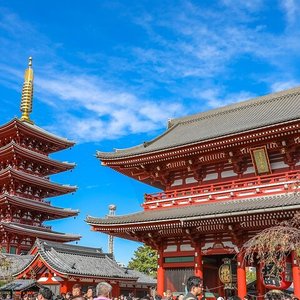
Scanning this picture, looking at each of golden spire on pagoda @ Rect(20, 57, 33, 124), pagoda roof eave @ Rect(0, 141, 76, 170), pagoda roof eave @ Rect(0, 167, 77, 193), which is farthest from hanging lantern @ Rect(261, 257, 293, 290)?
golden spire on pagoda @ Rect(20, 57, 33, 124)

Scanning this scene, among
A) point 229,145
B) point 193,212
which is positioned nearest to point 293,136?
point 229,145

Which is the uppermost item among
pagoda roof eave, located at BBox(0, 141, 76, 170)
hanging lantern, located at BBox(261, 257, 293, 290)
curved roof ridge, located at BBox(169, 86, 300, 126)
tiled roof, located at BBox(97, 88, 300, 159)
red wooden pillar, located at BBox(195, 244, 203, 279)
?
pagoda roof eave, located at BBox(0, 141, 76, 170)

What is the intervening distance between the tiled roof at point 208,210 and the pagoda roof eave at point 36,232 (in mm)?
17283

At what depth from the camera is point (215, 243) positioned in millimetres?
21188

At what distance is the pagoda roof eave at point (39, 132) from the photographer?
A: 4219cm

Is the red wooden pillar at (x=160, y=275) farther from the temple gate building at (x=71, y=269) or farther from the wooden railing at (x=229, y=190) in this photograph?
the temple gate building at (x=71, y=269)

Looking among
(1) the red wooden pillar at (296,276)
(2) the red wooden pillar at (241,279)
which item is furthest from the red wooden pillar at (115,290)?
(1) the red wooden pillar at (296,276)

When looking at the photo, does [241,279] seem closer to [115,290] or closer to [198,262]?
[198,262]

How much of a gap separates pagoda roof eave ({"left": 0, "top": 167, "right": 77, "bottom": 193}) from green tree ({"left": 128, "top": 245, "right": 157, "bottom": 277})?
14797 millimetres

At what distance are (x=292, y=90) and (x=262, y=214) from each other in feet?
36.1

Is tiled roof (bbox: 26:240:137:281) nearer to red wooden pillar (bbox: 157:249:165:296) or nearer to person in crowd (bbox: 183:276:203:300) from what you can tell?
red wooden pillar (bbox: 157:249:165:296)

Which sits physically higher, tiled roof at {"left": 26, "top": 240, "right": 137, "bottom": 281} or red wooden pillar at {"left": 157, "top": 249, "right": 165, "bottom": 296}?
tiled roof at {"left": 26, "top": 240, "right": 137, "bottom": 281}

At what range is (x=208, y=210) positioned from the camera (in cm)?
1988

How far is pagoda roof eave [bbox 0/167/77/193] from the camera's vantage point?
40.3 m
